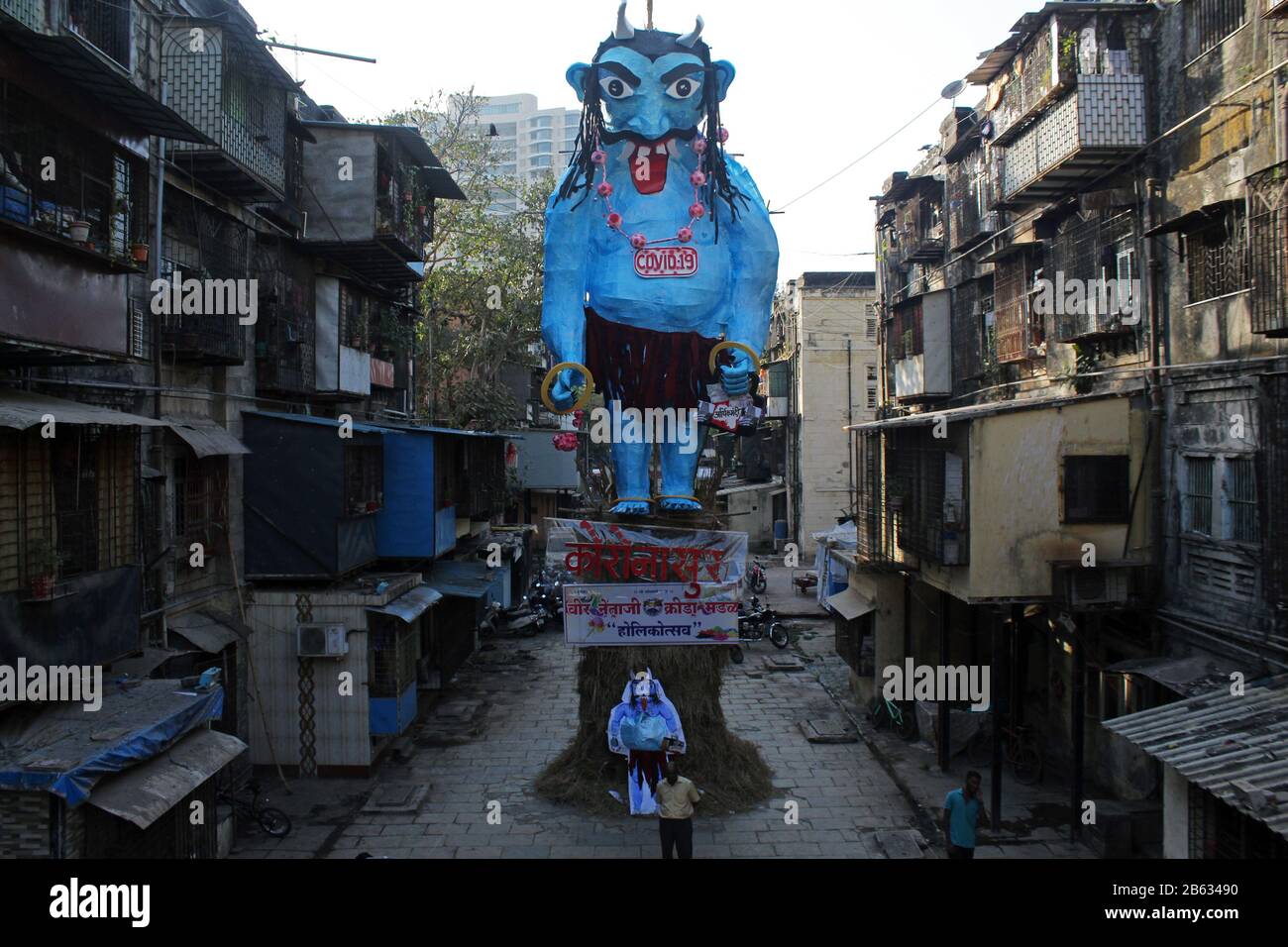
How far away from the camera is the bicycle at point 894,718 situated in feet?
54.1

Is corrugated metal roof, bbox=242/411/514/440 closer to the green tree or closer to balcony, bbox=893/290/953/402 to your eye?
Answer: the green tree

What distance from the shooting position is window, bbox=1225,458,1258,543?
35.1 ft

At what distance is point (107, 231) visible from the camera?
10211 millimetres

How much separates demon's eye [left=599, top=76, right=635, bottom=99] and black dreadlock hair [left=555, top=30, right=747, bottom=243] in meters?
0.14

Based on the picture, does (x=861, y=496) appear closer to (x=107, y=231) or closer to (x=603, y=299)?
(x=603, y=299)

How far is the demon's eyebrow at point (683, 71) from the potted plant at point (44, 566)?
25.6 ft

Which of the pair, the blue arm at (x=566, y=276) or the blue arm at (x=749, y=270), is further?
the blue arm at (x=749, y=270)

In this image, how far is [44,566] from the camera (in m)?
9.09

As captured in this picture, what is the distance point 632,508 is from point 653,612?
120cm

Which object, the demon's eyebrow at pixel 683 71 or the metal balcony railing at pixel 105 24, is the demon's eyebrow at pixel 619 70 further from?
the metal balcony railing at pixel 105 24

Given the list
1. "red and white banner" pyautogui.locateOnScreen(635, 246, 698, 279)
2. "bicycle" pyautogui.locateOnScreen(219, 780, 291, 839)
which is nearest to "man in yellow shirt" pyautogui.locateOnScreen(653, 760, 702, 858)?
"red and white banner" pyautogui.locateOnScreen(635, 246, 698, 279)

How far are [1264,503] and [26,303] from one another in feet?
41.9

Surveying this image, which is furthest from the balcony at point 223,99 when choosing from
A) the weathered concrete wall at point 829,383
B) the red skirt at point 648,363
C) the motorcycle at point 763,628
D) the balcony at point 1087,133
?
the weathered concrete wall at point 829,383

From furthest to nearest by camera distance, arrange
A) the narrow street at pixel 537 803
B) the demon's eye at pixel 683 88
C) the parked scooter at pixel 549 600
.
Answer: the parked scooter at pixel 549 600
the narrow street at pixel 537 803
the demon's eye at pixel 683 88
